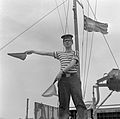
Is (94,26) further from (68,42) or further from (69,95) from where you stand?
(69,95)

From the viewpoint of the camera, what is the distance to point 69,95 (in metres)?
4.41

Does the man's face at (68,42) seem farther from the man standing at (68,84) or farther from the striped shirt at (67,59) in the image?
the striped shirt at (67,59)

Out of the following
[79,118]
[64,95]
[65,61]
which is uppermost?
[65,61]

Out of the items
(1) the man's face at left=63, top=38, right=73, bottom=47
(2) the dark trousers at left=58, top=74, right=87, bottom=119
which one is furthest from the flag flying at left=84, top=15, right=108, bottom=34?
(2) the dark trousers at left=58, top=74, right=87, bottom=119

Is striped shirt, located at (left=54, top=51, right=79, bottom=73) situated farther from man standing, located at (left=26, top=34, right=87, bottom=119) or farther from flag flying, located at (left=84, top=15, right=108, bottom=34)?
flag flying, located at (left=84, top=15, right=108, bottom=34)

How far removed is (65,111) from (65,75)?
1.59 feet

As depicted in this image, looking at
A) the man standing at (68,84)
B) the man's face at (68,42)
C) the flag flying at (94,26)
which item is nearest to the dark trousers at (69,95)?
the man standing at (68,84)

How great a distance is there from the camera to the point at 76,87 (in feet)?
14.4

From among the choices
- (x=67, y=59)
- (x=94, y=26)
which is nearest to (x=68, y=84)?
(x=67, y=59)

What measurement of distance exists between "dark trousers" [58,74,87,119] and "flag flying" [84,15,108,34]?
241 inches

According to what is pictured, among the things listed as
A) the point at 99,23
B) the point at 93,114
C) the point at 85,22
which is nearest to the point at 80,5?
the point at 85,22

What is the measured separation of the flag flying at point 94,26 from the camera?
410 inches

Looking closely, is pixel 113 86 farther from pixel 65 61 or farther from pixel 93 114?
pixel 65 61

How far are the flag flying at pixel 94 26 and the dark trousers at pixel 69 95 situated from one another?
20.1 feet
